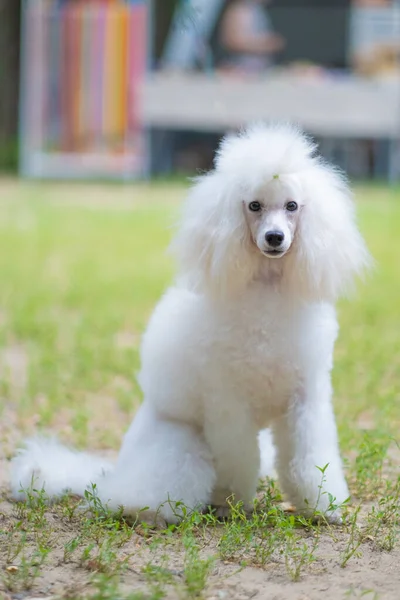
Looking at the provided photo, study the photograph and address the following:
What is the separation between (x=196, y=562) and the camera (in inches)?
88.6

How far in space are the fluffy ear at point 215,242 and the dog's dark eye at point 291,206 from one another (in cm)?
13

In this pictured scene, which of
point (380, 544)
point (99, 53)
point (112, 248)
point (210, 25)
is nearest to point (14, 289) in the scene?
point (112, 248)

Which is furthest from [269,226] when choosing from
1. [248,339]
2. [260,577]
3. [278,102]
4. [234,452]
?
[278,102]

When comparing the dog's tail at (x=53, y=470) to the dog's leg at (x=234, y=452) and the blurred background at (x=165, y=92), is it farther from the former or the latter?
the blurred background at (x=165, y=92)

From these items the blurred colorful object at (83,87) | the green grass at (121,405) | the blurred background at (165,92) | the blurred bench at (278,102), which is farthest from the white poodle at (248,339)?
the blurred colorful object at (83,87)

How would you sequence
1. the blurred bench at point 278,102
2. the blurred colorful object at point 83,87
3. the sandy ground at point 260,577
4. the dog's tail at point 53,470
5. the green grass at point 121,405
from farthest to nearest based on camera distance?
the blurred bench at point 278,102 → the blurred colorful object at point 83,87 → the dog's tail at point 53,470 → the green grass at point 121,405 → the sandy ground at point 260,577

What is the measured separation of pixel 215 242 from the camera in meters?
2.74

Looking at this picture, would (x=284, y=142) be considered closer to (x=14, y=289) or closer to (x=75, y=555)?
(x=75, y=555)

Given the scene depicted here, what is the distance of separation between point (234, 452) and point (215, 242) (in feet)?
2.02

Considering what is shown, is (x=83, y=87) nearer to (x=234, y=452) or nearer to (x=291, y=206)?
(x=291, y=206)

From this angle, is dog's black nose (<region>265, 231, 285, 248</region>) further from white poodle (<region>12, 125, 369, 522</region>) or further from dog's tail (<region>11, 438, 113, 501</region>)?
dog's tail (<region>11, 438, 113, 501</region>)

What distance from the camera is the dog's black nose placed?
2.65m

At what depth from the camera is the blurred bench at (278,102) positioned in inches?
496

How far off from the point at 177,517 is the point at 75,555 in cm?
41
